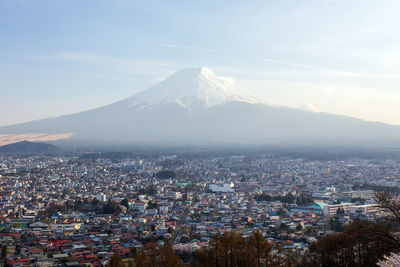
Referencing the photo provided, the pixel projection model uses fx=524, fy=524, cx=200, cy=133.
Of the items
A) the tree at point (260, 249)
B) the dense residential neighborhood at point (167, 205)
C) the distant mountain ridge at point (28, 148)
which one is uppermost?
the distant mountain ridge at point (28, 148)

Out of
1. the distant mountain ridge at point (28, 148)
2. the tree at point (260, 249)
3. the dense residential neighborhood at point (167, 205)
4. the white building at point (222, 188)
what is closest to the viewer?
the tree at point (260, 249)

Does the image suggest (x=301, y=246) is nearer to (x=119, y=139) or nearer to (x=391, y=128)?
(x=119, y=139)

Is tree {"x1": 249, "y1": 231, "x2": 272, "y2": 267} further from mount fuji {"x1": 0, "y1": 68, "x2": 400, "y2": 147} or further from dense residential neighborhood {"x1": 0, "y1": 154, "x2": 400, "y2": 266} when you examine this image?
mount fuji {"x1": 0, "y1": 68, "x2": 400, "y2": 147}

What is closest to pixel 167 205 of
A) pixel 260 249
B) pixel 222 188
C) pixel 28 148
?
pixel 222 188

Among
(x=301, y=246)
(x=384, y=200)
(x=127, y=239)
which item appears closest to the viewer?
(x=384, y=200)

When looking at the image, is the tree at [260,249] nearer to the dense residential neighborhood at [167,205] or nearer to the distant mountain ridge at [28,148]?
the dense residential neighborhood at [167,205]

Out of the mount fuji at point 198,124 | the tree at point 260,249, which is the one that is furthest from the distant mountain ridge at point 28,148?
the tree at point 260,249

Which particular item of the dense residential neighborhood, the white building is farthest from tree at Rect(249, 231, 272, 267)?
the white building

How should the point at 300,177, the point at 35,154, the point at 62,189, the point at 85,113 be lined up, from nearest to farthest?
the point at 62,189 < the point at 300,177 < the point at 35,154 < the point at 85,113

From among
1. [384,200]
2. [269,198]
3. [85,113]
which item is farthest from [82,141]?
[384,200]
